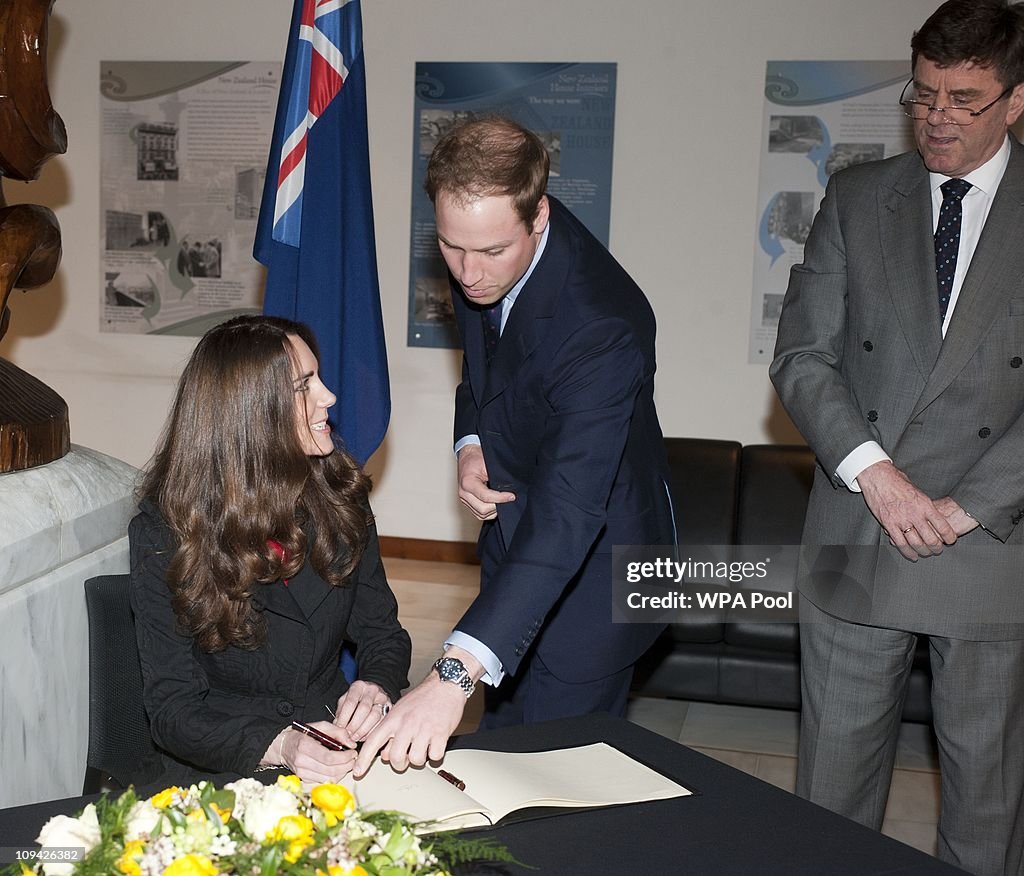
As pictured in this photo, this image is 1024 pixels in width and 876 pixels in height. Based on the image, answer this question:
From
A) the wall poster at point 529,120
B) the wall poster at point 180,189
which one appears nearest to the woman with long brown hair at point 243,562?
the wall poster at point 529,120

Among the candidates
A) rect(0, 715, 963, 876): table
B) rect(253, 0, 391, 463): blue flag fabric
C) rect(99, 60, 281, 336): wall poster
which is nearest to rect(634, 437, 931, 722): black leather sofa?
rect(253, 0, 391, 463): blue flag fabric

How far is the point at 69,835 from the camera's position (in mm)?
965

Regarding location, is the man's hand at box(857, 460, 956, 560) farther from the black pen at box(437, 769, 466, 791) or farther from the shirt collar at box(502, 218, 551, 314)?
the black pen at box(437, 769, 466, 791)

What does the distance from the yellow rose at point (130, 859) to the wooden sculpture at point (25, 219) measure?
136 centimetres

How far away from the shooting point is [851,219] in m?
2.49

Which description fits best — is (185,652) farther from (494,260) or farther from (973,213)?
(973,213)

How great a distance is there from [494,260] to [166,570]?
2.48ft

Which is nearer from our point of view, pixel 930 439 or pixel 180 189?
pixel 930 439

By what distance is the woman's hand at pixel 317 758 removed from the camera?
1577 millimetres

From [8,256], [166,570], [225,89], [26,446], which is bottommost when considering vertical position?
[166,570]

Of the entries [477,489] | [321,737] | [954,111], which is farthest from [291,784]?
[954,111]

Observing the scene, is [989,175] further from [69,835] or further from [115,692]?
[69,835]

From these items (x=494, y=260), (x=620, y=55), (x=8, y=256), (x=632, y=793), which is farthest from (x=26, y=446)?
(x=620, y=55)

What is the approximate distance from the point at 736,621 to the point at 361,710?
7.36 feet
